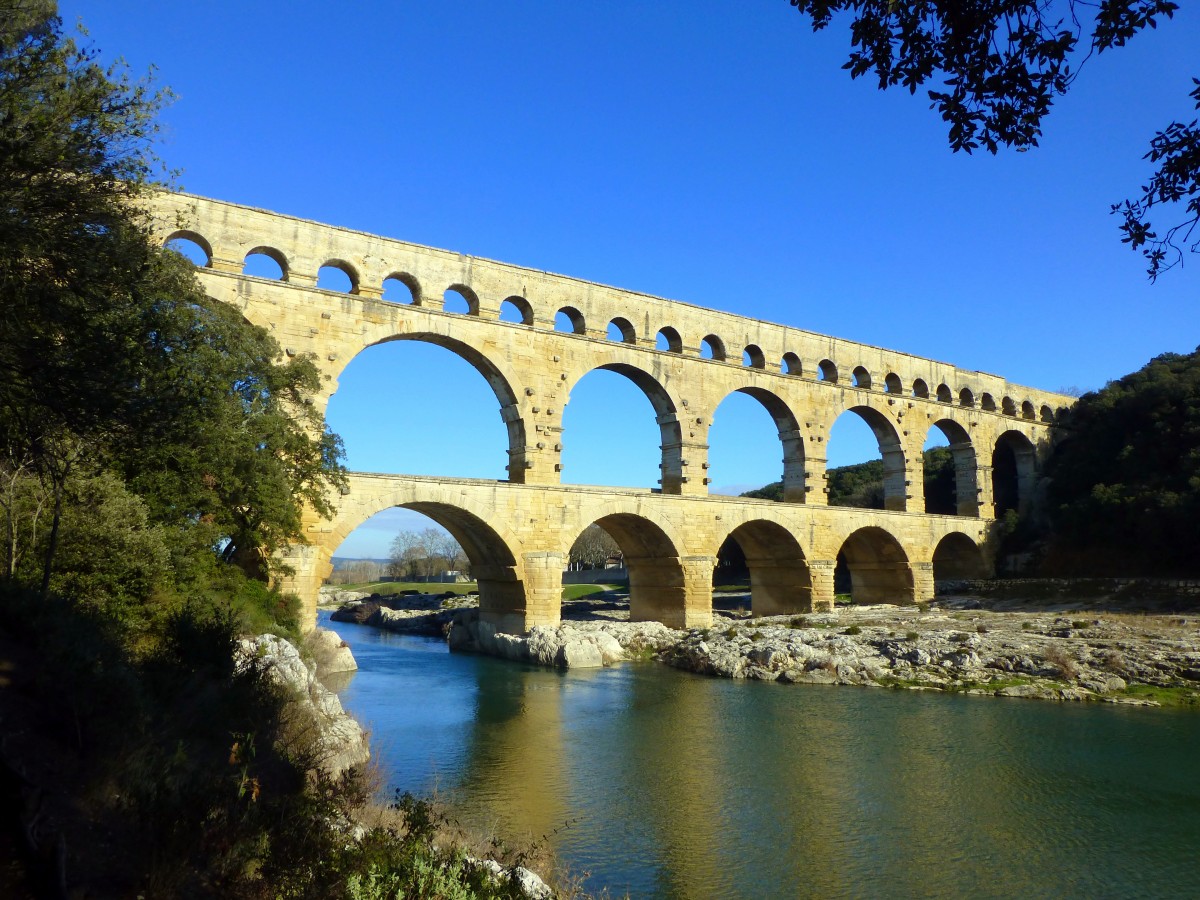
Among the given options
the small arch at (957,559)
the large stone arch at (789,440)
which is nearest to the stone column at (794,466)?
the large stone arch at (789,440)

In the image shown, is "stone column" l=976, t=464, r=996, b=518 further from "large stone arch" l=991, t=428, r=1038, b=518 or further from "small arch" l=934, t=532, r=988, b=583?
"small arch" l=934, t=532, r=988, b=583

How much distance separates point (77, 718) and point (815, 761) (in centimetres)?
868

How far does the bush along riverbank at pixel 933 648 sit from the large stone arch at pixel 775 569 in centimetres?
157

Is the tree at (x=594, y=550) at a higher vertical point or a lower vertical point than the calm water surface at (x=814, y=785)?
higher

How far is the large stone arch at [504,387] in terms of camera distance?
21.5 m

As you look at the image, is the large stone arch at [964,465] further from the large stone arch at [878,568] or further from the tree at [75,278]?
the tree at [75,278]

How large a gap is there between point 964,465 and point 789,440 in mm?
9404

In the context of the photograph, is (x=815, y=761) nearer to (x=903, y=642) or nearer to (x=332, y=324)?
(x=903, y=642)

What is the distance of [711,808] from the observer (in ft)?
30.0

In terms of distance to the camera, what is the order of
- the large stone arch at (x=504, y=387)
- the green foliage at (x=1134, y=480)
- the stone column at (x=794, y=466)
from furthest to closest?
the stone column at (x=794, y=466)
the green foliage at (x=1134, y=480)
the large stone arch at (x=504, y=387)

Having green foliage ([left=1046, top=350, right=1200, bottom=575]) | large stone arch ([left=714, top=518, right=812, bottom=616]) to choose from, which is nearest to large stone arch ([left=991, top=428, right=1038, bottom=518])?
green foliage ([left=1046, top=350, right=1200, bottom=575])

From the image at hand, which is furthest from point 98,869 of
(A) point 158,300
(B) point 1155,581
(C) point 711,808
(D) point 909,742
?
(B) point 1155,581

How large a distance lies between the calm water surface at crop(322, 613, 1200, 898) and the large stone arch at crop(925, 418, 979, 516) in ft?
61.5

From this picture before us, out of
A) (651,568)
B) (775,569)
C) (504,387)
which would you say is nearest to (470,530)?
(504,387)
